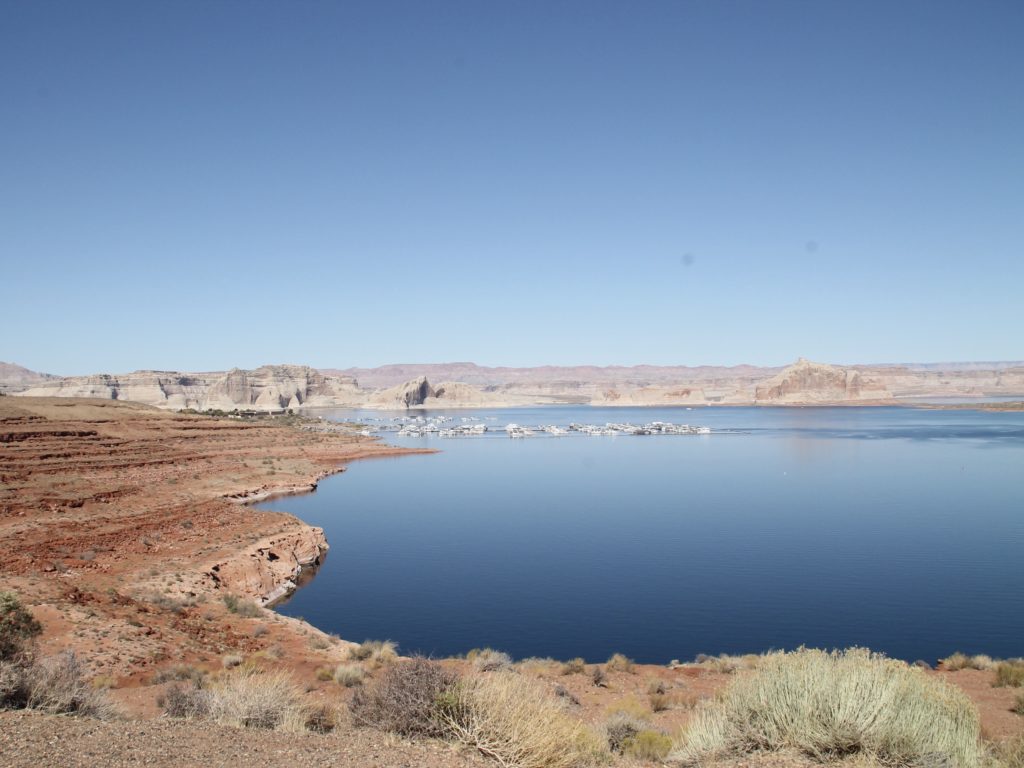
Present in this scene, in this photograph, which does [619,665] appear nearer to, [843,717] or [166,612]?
[843,717]

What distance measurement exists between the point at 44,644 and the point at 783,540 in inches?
846

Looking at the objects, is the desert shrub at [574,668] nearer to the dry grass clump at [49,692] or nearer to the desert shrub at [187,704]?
the desert shrub at [187,704]

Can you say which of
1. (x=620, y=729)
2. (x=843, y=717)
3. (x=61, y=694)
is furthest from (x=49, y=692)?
(x=843, y=717)

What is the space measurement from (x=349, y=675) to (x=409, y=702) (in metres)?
4.43

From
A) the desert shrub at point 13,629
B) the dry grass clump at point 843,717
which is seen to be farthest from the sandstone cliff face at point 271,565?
the dry grass clump at point 843,717

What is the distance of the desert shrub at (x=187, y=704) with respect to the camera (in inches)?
292

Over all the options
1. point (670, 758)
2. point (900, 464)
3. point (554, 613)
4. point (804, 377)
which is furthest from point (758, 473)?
point (804, 377)

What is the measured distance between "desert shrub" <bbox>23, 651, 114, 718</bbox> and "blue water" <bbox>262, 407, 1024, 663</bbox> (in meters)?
8.20

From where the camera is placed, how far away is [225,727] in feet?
21.6

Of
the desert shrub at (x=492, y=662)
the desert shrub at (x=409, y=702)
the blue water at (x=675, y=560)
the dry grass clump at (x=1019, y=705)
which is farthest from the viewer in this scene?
the blue water at (x=675, y=560)

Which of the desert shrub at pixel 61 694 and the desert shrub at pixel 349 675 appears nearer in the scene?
the desert shrub at pixel 61 694

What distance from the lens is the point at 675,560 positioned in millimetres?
21484

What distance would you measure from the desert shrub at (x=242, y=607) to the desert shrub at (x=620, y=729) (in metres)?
10.2

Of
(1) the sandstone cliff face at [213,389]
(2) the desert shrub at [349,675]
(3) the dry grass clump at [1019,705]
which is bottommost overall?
(2) the desert shrub at [349,675]
